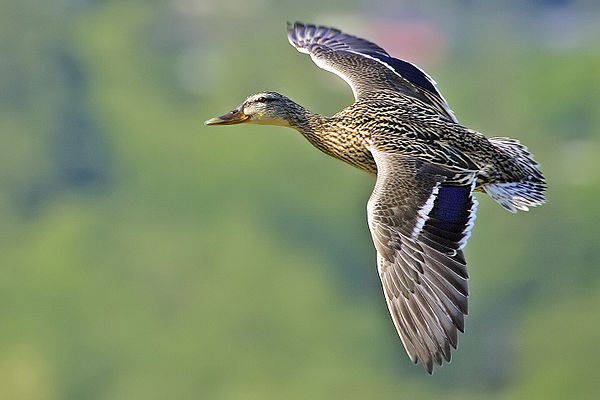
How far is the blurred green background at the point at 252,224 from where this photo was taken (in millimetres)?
66625

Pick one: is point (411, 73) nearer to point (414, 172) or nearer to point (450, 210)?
point (414, 172)

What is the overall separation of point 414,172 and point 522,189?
1.49 meters

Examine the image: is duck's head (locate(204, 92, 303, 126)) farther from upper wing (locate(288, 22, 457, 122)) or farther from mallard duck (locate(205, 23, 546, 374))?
upper wing (locate(288, 22, 457, 122))

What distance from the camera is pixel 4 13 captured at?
92.8m

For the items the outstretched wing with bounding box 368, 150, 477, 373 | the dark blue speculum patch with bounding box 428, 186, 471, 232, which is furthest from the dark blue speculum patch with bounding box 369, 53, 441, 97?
the dark blue speculum patch with bounding box 428, 186, 471, 232

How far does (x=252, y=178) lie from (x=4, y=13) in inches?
1120

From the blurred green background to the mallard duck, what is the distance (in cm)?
4922

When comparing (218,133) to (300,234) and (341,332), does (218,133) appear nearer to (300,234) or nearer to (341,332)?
(300,234)

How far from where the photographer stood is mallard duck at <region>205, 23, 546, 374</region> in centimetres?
962

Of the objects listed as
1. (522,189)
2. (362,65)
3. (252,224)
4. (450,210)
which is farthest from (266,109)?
(252,224)

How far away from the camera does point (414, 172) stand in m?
10.5

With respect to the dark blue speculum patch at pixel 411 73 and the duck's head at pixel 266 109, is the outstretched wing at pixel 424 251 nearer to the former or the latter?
the duck's head at pixel 266 109

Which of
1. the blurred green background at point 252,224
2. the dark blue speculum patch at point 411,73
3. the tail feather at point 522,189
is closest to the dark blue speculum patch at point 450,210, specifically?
the tail feather at point 522,189

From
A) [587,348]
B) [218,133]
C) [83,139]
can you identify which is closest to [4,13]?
[83,139]
